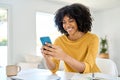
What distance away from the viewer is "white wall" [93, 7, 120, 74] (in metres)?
5.29

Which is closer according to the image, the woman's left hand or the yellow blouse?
the woman's left hand

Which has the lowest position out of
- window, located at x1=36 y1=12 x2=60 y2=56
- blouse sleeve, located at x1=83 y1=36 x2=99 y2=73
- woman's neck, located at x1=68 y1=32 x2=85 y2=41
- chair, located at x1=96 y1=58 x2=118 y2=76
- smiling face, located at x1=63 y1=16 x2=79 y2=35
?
chair, located at x1=96 y1=58 x2=118 y2=76

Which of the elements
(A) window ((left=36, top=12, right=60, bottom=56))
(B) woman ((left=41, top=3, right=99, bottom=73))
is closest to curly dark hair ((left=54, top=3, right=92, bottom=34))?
(B) woman ((left=41, top=3, right=99, bottom=73))

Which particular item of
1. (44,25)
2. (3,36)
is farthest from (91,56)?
(44,25)

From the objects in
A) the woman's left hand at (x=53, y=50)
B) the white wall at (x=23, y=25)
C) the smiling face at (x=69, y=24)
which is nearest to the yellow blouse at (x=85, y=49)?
the smiling face at (x=69, y=24)

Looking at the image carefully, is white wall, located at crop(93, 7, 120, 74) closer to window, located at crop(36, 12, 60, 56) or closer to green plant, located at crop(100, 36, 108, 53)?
green plant, located at crop(100, 36, 108, 53)

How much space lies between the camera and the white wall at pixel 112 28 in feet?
17.4

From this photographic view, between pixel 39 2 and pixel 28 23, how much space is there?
63 centimetres

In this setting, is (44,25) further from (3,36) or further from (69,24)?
(69,24)

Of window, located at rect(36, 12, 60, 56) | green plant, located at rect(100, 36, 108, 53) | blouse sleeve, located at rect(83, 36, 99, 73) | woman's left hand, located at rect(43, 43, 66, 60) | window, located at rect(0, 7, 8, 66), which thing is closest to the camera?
woman's left hand, located at rect(43, 43, 66, 60)

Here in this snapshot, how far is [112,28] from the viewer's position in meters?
5.42

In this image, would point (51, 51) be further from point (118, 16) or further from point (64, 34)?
point (118, 16)

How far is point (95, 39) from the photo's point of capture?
1.39 metres

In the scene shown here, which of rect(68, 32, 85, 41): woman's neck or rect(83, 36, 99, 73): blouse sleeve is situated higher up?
rect(68, 32, 85, 41): woman's neck
